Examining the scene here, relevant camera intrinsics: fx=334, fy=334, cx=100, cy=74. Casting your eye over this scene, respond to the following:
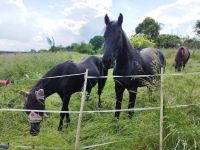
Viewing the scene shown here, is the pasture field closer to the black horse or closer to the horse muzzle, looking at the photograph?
the horse muzzle

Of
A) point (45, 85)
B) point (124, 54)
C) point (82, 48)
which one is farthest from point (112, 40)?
point (82, 48)

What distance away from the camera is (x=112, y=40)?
5852 mm

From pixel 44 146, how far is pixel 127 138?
4.13 ft

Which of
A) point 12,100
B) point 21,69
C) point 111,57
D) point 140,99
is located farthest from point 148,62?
point 21,69

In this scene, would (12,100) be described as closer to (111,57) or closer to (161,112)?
(111,57)

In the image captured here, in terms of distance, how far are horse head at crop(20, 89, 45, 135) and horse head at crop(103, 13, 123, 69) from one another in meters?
1.34

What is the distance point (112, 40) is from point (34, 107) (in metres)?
1.82

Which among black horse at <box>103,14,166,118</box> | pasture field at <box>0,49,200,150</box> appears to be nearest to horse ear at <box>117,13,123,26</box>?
black horse at <box>103,14,166,118</box>

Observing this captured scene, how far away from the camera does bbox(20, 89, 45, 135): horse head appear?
5.81 m

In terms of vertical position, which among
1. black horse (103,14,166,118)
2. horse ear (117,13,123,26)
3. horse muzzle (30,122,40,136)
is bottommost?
horse muzzle (30,122,40,136)

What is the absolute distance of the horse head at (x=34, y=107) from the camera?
581 centimetres

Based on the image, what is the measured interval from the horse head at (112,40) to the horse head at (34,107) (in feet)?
4.38

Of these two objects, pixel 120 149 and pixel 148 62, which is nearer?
pixel 120 149

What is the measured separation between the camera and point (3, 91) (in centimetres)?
934
